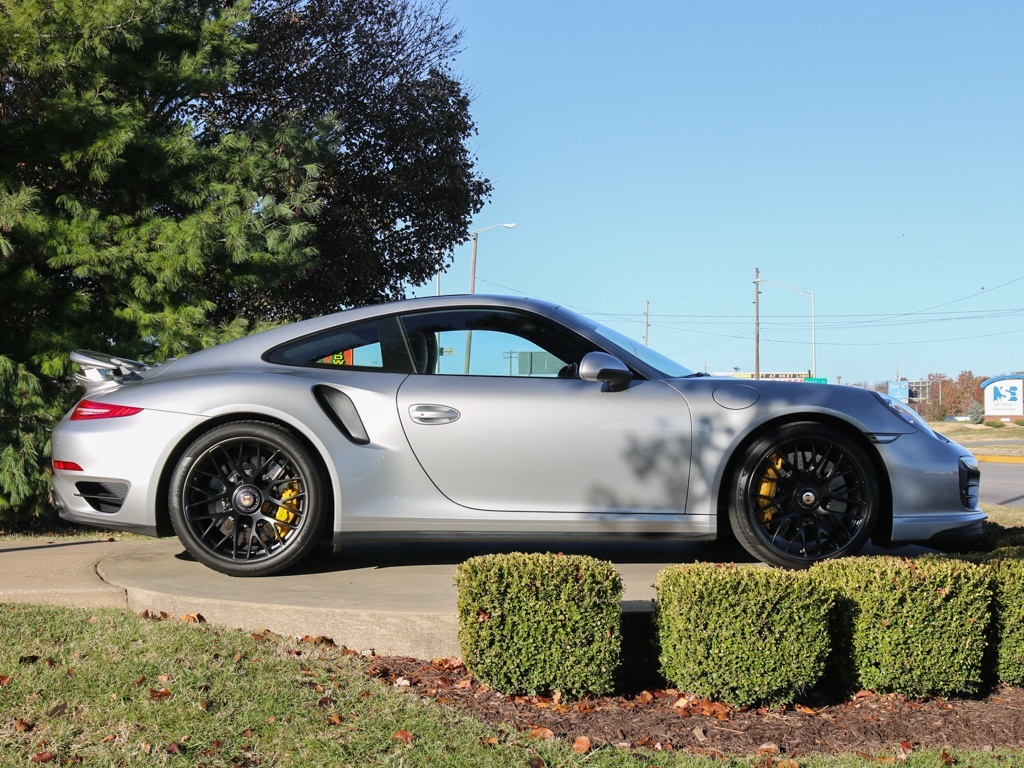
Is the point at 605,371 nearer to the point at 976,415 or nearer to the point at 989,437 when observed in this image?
the point at 989,437

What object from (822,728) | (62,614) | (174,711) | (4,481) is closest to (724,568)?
(822,728)

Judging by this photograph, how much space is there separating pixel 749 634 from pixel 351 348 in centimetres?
252

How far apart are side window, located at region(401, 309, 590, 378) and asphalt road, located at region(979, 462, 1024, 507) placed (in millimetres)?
9160

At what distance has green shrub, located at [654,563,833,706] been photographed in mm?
3932

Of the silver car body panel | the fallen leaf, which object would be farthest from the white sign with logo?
the fallen leaf

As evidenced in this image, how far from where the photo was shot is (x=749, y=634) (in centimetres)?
393

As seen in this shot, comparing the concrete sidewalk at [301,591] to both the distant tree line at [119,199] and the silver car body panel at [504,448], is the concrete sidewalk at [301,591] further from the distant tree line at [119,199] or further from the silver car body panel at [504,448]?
the distant tree line at [119,199]

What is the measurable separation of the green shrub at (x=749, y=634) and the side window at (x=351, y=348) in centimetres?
202

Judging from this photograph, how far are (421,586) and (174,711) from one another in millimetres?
1583

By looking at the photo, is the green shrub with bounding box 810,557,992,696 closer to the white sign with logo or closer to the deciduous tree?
the deciduous tree

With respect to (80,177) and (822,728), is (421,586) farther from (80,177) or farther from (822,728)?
(80,177)

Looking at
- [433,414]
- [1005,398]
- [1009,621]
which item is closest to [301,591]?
[433,414]

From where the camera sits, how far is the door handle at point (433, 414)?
488 centimetres

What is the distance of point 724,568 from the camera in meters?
4.06
